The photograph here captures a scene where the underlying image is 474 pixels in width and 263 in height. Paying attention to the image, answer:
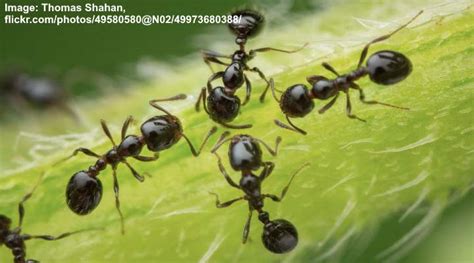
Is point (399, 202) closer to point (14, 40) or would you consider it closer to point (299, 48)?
point (299, 48)

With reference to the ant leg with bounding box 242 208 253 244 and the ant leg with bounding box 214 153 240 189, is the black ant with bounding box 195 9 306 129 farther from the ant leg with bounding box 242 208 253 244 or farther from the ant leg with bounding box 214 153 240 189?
the ant leg with bounding box 242 208 253 244

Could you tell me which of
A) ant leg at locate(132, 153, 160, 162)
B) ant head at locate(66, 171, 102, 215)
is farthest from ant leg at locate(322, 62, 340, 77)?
ant head at locate(66, 171, 102, 215)

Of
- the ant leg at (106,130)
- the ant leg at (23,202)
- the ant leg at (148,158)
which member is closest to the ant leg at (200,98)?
the ant leg at (148,158)

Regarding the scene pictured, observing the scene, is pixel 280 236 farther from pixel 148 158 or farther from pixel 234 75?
pixel 234 75

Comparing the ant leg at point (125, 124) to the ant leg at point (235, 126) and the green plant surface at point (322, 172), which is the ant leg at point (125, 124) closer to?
the green plant surface at point (322, 172)

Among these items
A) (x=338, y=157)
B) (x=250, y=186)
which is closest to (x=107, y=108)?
(x=250, y=186)
